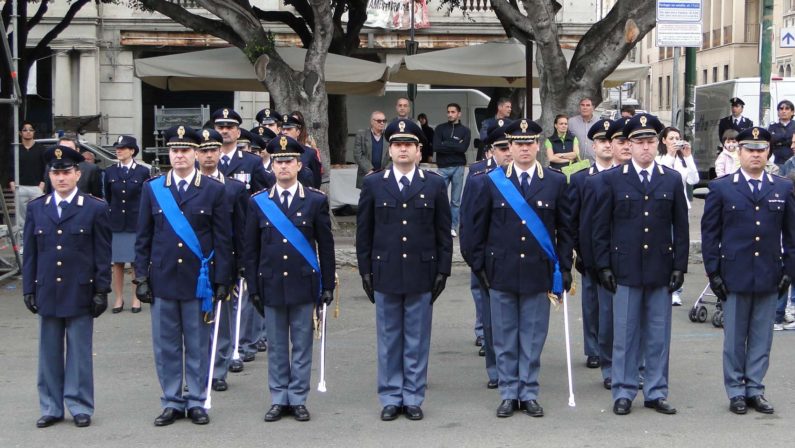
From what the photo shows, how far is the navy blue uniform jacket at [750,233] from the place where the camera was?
798 centimetres

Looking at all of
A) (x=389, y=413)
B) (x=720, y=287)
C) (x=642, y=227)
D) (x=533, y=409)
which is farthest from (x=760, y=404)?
(x=389, y=413)

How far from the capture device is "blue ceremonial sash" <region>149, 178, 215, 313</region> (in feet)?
25.8

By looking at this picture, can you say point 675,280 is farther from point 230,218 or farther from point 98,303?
Result: point 98,303

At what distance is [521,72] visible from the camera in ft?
65.0

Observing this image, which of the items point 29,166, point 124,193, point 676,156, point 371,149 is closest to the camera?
point 676,156

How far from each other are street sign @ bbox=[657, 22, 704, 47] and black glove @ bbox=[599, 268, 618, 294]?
812 centimetres

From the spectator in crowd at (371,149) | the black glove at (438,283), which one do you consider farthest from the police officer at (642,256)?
the spectator in crowd at (371,149)

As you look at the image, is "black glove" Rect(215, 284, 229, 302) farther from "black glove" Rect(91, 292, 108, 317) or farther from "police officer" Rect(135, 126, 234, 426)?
"black glove" Rect(91, 292, 108, 317)

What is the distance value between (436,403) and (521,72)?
1206cm

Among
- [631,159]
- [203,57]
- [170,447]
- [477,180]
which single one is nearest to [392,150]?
[477,180]

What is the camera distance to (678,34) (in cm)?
1562

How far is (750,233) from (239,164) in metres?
4.49

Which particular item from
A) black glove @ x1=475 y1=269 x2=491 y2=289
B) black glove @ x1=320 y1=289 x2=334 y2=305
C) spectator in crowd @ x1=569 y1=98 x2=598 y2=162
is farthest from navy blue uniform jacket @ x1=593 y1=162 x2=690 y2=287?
spectator in crowd @ x1=569 y1=98 x2=598 y2=162

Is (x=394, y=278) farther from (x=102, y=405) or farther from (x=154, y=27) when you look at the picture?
(x=154, y=27)
